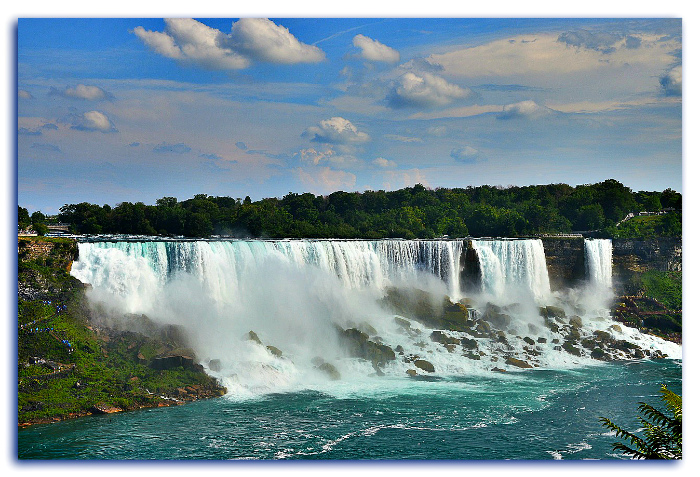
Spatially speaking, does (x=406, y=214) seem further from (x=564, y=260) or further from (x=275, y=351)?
A: (x=275, y=351)

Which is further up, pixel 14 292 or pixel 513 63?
pixel 513 63

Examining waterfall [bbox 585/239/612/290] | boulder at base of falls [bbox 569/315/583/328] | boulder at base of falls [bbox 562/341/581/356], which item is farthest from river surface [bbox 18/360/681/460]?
waterfall [bbox 585/239/612/290]

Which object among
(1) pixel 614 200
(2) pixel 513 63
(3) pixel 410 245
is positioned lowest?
(3) pixel 410 245

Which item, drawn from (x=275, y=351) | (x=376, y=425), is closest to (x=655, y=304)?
(x=275, y=351)

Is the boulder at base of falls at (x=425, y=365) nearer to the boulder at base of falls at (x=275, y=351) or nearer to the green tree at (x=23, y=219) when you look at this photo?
the boulder at base of falls at (x=275, y=351)

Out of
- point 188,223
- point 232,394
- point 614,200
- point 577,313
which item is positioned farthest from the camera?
point 614,200

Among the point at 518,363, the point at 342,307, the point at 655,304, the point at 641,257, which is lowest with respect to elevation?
the point at 518,363
